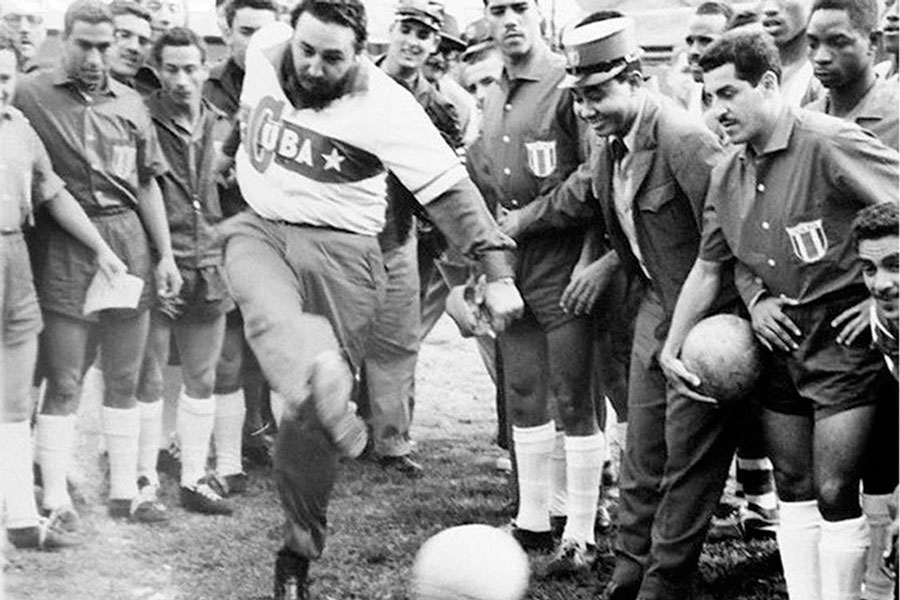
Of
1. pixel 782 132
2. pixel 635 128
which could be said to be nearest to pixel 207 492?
pixel 635 128

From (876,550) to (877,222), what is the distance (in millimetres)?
1088

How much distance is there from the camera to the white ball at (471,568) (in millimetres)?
3936

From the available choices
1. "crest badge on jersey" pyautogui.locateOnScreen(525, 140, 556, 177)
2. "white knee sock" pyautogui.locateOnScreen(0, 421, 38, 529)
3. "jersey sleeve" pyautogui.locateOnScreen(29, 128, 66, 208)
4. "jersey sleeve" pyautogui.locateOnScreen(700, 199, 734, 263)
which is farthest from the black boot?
"jersey sleeve" pyautogui.locateOnScreen(700, 199, 734, 263)

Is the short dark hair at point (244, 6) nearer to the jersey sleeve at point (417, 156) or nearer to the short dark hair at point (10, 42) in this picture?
the jersey sleeve at point (417, 156)

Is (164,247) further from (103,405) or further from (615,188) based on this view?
(615,188)

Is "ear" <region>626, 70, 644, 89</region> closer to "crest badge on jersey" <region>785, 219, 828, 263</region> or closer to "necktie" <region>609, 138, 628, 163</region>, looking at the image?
"necktie" <region>609, 138, 628, 163</region>

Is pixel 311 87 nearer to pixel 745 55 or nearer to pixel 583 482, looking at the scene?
pixel 745 55

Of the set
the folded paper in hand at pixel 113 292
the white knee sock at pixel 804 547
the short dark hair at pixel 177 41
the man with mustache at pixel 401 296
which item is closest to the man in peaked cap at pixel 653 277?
the white knee sock at pixel 804 547

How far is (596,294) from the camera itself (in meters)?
4.53

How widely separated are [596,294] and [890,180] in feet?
3.97

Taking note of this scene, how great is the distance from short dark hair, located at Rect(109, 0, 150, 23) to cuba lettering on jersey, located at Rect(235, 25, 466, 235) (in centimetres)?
34

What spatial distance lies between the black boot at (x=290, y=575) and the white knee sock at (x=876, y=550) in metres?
1.65

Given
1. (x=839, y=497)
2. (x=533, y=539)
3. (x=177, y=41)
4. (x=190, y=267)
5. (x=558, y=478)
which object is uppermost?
(x=177, y=41)

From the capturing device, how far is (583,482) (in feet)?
15.3
